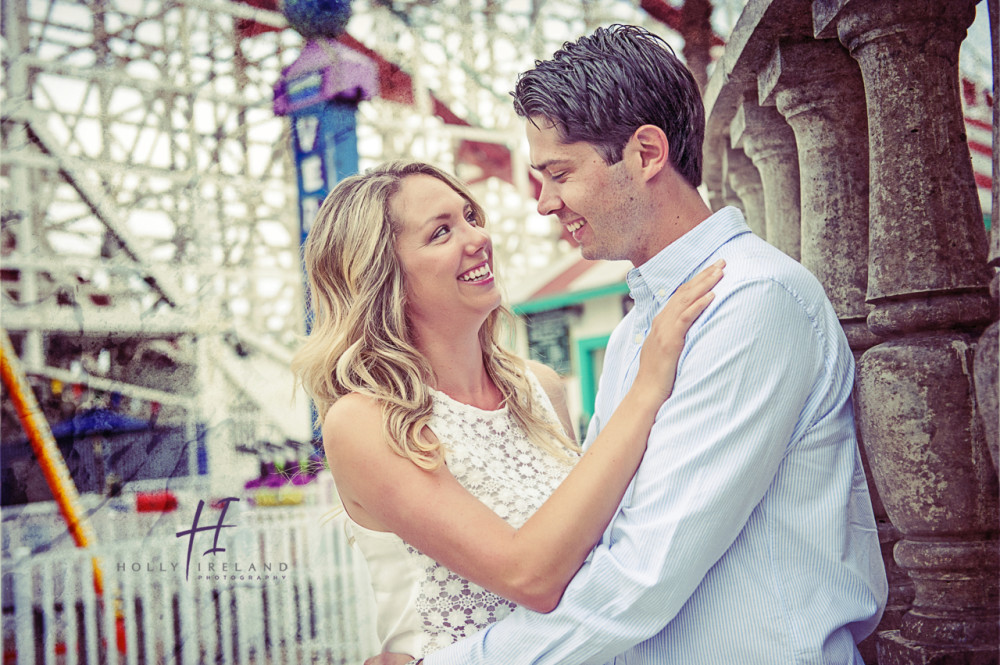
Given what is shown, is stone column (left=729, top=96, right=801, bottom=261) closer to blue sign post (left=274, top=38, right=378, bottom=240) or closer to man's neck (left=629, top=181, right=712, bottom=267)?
man's neck (left=629, top=181, right=712, bottom=267)

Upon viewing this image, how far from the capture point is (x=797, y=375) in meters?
1.07

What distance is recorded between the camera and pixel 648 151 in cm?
133

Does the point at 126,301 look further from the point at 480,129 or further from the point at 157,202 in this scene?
the point at 480,129

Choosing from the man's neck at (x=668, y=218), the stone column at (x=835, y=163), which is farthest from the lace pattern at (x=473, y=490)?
the stone column at (x=835, y=163)

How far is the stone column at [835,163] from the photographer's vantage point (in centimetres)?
140

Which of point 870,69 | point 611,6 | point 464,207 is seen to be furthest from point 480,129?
point 870,69

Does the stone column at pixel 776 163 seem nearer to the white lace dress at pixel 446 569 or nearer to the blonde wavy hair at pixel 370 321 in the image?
the blonde wavy hair at pixel 370 321

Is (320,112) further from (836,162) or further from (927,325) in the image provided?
(927,325)

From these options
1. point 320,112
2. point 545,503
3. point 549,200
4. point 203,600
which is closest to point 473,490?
point 545,503

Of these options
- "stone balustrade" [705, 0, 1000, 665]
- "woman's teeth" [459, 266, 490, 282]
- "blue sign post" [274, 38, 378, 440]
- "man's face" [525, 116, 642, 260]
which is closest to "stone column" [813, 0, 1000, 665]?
"stone balustrade" [705, 0, 1000, 665]

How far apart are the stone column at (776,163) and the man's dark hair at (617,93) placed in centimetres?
40

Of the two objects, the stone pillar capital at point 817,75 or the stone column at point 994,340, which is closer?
the stone column at point 994,340

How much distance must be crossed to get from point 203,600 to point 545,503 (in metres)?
3.90

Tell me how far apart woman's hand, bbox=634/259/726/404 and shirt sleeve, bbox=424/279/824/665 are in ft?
0.06
